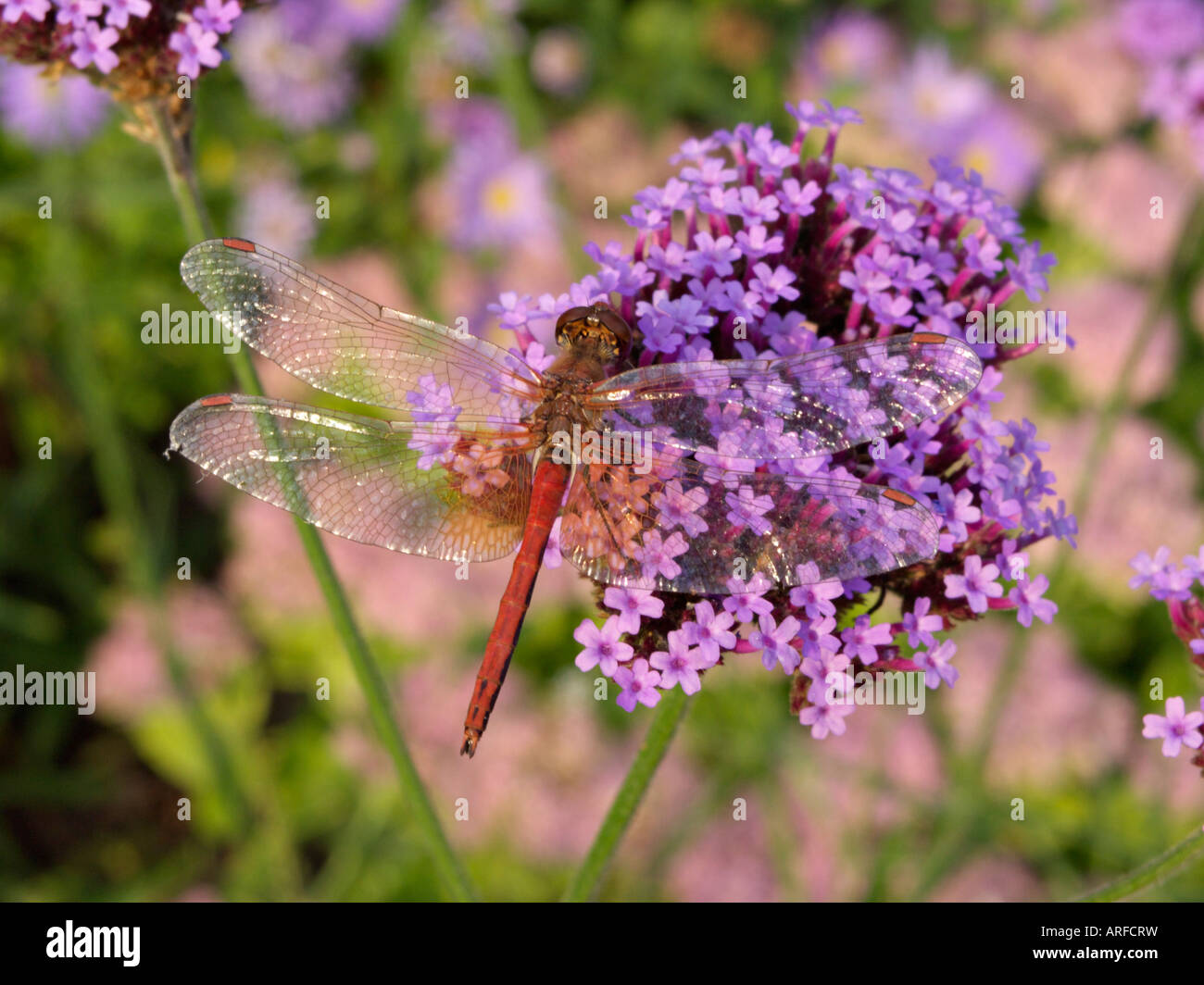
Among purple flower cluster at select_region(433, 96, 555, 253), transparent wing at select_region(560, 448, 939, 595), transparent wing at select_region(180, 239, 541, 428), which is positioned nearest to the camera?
transparent wing at select_region(560, 448, 939, 595)

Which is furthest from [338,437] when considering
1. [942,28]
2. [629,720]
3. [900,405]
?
[942,28]

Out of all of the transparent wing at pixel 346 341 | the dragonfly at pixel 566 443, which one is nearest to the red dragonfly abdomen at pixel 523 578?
the dragonfly at pixel 566 443

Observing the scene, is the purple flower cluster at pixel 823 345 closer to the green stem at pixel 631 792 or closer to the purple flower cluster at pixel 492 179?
the green stem at pixel 631 792

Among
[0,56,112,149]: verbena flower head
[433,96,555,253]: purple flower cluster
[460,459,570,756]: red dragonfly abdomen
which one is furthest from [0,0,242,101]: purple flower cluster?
[433,96,555,253]: purple flower cluster

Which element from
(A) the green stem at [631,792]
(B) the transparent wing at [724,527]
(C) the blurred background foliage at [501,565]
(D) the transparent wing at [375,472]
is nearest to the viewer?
(B) the transparent wing at [724,527]

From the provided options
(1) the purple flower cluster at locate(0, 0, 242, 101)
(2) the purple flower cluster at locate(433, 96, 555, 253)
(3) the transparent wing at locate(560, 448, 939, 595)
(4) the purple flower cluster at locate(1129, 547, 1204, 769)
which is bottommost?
(4) the purple flower cluster at locate(1129, 547, 1204, 769)

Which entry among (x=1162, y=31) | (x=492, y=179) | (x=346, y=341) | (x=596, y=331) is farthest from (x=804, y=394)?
(x=1162, y=31)

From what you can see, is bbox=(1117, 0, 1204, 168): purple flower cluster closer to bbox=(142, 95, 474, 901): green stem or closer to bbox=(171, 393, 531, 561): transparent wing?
bbox=(171, 393, 531, 561): transparent wing
